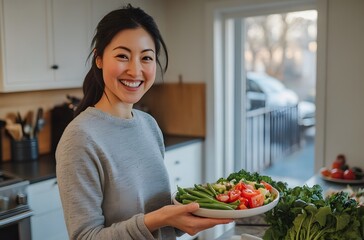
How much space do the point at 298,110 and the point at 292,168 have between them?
1.72 ft

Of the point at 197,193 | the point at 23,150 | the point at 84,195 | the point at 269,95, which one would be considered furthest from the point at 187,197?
the point at 269,95

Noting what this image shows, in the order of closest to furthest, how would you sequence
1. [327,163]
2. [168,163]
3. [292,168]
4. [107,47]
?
1. [107,47]
2. [327,163]
3. [168,163]
4. [292,168]

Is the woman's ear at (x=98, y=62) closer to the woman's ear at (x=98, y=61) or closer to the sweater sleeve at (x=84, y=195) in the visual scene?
the woman's ear at (x=98, y=61)

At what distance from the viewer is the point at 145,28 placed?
1112 millimetres

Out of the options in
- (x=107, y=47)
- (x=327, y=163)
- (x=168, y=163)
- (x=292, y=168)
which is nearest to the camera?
(x=107, y=47)

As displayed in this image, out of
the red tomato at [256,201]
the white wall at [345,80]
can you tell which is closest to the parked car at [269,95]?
the white wall at [345,80]

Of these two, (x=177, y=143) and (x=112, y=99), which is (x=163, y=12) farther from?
(x=112, y=99)

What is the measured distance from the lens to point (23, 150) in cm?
258

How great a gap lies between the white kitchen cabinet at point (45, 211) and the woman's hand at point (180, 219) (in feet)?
4.53

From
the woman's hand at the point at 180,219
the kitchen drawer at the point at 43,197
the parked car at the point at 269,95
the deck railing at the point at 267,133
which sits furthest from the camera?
the deck railing at the point at 267,133

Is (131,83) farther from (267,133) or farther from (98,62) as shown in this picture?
(267,133)

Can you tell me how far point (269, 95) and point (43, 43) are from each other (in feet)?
5.73

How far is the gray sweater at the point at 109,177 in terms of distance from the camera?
975mm

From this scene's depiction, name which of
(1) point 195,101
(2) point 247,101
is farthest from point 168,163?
(2) point 247,101
